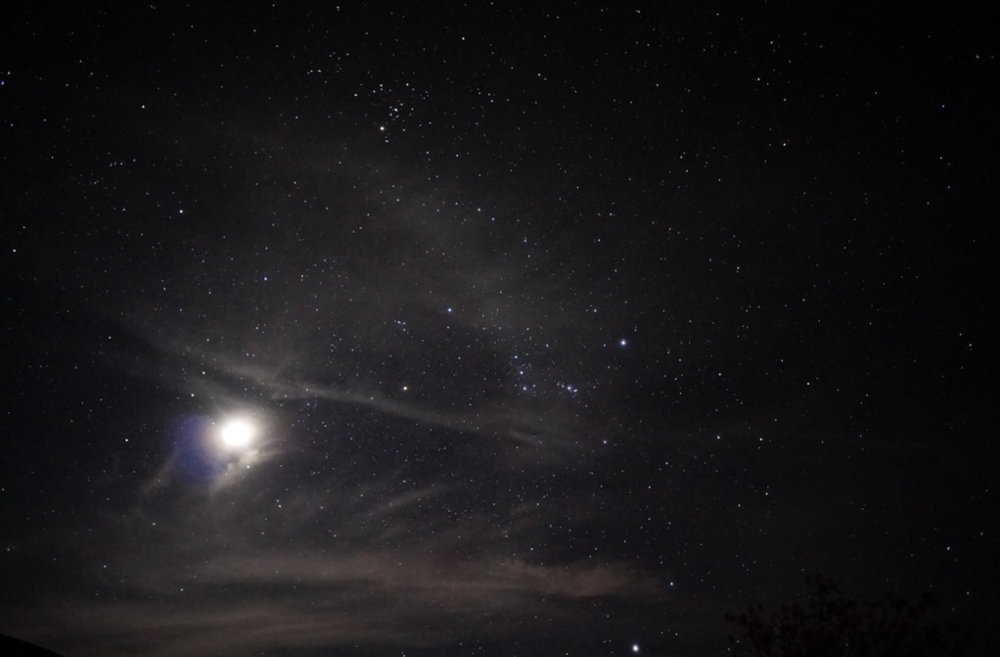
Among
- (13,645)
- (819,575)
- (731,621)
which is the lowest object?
(13,645)

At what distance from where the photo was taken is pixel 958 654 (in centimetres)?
1461

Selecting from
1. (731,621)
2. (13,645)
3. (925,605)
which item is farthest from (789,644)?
(13,645)

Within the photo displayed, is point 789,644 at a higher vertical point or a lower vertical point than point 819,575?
lower

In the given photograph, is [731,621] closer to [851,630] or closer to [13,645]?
[851,630]

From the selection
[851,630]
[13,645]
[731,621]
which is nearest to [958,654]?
[851,630]

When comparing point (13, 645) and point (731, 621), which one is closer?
point (13, 645)

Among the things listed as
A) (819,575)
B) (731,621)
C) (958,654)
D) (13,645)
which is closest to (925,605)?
(958,654)

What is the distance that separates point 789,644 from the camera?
15312mm

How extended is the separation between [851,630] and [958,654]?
2.05 meters

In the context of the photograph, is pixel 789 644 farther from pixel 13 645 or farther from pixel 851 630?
pixel 13 645

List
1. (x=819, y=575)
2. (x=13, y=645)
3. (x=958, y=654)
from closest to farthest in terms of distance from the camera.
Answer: (x=13, y=645)
(x=958, y=654)
(x=819, y=575)

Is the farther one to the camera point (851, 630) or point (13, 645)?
point (851, 630)

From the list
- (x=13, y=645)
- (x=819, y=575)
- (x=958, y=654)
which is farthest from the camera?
(x=819, y=575)

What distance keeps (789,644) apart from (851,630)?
4.28ft
